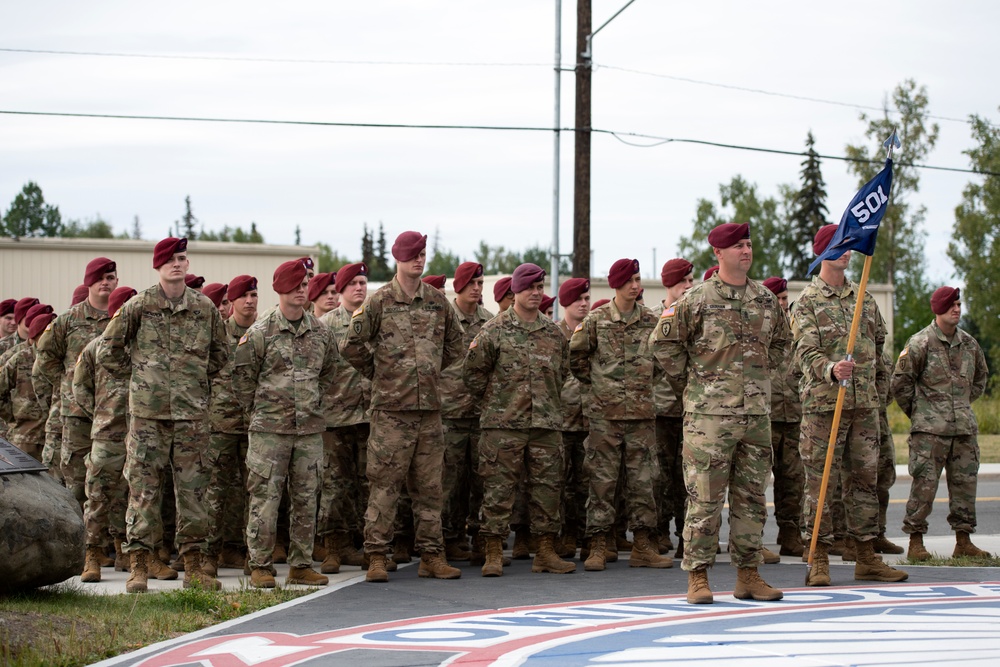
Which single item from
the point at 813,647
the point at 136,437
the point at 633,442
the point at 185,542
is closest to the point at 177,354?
the point at 136,437

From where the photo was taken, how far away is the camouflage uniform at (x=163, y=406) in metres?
9.38

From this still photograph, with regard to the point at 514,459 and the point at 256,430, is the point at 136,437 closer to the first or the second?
the point at 256,430

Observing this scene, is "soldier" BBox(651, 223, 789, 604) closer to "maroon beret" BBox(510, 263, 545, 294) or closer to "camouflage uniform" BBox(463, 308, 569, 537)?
"camouflage uniform" BBox(463, 308, 569, 537)

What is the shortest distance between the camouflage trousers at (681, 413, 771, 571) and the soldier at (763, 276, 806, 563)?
102 inches

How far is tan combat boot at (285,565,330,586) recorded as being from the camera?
9516mm

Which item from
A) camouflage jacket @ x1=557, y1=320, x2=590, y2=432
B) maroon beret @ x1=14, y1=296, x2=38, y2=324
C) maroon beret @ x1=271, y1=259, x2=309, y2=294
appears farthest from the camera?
maroon beret @ x1=14, y1=296, x2=38, y2=324

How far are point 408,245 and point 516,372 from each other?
1388mm

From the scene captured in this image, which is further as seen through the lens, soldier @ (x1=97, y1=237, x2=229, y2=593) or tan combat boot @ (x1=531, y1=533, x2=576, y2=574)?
tan combat boot @ (x1=531, y1=533, x2=576, y2=574)

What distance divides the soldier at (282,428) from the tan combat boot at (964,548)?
5219mm

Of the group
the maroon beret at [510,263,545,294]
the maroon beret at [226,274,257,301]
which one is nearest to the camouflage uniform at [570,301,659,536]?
the maroon beret at [510,263,545,294]

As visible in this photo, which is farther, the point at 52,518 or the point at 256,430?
the point at 256,430

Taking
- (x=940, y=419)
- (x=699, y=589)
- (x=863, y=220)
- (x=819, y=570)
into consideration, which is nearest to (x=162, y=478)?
(x=699, y=589)

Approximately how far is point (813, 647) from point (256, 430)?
4.54 meters

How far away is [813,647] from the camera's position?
6617mm
